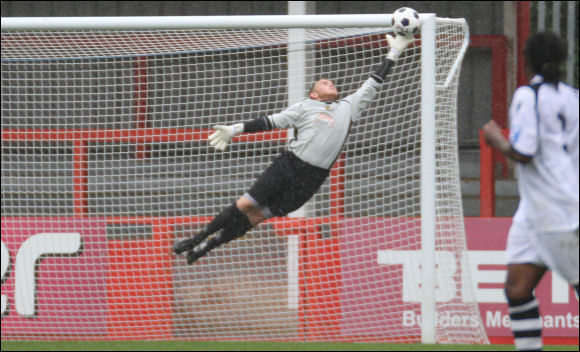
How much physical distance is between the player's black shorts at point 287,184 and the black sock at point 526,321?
2.20 metres

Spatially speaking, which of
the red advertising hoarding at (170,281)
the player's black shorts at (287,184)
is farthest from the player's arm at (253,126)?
the red advertising hoarding at (170,281)

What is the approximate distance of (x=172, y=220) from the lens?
692 cm

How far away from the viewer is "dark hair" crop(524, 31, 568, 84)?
10.9ft

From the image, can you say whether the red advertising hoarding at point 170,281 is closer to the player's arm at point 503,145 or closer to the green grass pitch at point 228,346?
the green grass pitch at point 228,346

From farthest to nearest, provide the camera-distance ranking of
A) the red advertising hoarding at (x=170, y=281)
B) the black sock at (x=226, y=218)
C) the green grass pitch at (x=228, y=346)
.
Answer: the red advertising hoarding at (x=170, y=281), the green grass pitch at (x=228, y=346), the black sock at (x=226, y=218)

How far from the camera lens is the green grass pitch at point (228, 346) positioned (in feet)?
20.3

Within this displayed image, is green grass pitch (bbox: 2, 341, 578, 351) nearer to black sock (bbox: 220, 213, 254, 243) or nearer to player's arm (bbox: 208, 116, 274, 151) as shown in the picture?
black sock (bbox: 220, 213, 254, 243)

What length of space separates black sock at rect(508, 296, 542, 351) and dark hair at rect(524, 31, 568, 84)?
33.7 inches

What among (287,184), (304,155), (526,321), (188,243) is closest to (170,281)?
(188,243)

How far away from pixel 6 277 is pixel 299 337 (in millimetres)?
2233

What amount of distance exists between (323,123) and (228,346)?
1.85 meters

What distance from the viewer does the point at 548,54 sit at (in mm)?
3312

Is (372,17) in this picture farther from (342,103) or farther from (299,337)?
(299,337)

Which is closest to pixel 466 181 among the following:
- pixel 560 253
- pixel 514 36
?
pixel 514 36
